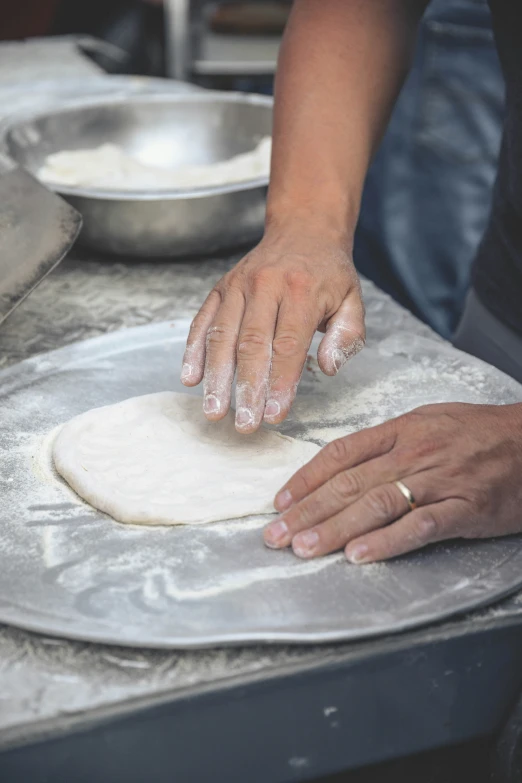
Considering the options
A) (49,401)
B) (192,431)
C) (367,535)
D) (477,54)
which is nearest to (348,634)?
(367,535)

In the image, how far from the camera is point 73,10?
5293mm

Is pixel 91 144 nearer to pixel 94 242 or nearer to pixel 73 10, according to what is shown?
pixel 94 242

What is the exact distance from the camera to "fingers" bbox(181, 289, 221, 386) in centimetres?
118

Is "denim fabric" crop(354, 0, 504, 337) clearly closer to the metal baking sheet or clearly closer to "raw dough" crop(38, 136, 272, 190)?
"raw dough" crop(38, 136, 272, 190)

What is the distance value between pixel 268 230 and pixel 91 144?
1078mm

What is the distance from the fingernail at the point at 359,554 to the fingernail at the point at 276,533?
8 cm

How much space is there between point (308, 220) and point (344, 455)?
1.73ft

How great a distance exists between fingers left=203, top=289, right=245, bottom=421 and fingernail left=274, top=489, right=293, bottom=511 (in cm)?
17

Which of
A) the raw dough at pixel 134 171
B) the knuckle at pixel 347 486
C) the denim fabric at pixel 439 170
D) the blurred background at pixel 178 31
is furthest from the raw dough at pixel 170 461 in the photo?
the blurred background at pixel 178 31

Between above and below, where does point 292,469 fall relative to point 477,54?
below

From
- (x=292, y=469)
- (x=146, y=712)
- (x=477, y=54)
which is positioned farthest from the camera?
(x=477, y=54)

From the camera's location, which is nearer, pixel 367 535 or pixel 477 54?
pixel 367 535

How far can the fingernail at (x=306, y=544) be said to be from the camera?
3.01 feet

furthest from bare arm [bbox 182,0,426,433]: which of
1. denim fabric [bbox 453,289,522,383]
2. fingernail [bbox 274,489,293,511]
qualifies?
denim fabric [bbox 453,289,522,383]
